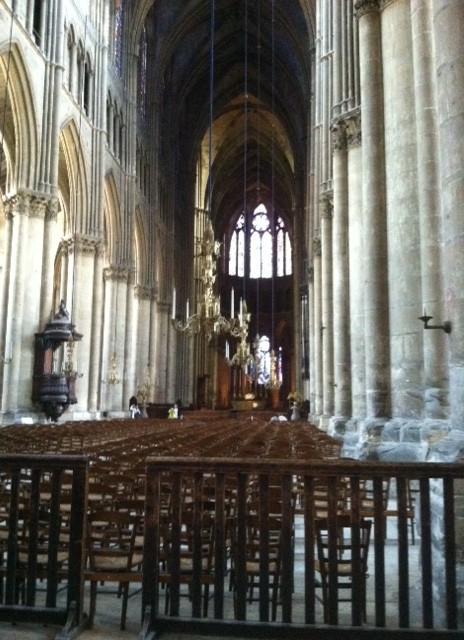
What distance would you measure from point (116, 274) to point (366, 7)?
74.1 ft

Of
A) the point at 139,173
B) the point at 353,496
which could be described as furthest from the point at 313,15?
the point at 353,496

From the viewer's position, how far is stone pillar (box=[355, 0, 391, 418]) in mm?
10672

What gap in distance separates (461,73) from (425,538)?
368cm

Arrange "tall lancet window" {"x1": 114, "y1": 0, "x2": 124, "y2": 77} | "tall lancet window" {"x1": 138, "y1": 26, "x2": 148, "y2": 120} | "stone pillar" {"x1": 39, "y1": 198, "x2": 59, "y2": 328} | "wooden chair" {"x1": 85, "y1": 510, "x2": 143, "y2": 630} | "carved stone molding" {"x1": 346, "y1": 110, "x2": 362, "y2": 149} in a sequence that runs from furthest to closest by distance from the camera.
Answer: "tall lancet window" {"x1": 138, "y1": 26, "x2": 148, "y2": 120} → "tall lancet window" {"x1": 114, "y1": 0, "x2": 124, "y2": 77} → "stone pillar" {"x1": 39, "y1": 198, "x2": 59, "y2": 328} → "carved stone molding" {"x1": 346, "y1": 110, "x2": 362, "y2": 149} → "wooden chair" {"x1": 85, "y1": 510, "x2": 143, "y2": 630}

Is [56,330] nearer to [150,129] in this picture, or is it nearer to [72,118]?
[72,118]

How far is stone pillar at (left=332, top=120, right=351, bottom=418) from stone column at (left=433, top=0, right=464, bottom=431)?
10.9m

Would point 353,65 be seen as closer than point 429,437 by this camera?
No

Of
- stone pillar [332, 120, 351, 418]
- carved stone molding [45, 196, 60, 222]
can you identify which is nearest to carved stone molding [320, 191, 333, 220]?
stone pillar [332, 120, 351, 418]

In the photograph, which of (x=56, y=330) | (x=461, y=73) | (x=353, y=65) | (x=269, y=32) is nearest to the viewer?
(x=461, y=73)

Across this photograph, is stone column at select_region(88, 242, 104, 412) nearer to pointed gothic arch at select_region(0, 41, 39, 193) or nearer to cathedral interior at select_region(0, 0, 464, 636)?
cathedral interior at select_region(0, 0, 464, 636)

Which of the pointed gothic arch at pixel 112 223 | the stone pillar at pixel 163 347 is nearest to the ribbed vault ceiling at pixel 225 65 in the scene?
the pointed gothic arch at pixel 112 223

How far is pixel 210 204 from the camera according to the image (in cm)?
2684

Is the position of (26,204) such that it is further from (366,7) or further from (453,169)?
(453,169)

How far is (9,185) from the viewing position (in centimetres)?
2209
